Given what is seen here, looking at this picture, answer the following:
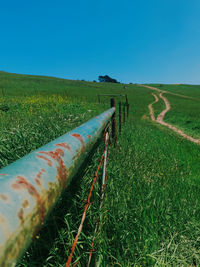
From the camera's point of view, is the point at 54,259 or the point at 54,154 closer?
the point at 54,154


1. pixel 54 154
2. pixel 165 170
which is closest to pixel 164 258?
pixel 54 154

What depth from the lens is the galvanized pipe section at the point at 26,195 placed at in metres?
0.34

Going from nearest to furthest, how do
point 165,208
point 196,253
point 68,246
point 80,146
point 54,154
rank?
point 54,154
point 80,146
point 68,246
point 196,253
point 165,208

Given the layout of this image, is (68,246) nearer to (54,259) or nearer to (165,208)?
(54,259)

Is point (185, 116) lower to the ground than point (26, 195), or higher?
lower

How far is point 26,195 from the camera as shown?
1.36 feet

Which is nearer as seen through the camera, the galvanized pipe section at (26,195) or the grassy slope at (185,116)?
the galvanized pipe section at (26,195)

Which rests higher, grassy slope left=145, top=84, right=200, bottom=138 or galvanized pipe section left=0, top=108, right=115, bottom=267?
galvanized pipe section left=0, top=108, right=115, bottom=267

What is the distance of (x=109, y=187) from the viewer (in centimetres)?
240

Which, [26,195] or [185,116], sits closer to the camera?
[26,195]

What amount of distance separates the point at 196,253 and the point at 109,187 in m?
1.15

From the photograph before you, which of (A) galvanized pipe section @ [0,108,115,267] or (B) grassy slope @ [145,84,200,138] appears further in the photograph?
(B) grassy slope @ [145,84,200,138]

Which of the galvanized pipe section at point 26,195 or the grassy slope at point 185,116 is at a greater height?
the galvanized pipe section at point 26,195

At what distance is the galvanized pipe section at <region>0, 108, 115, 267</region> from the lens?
338 millimetres
